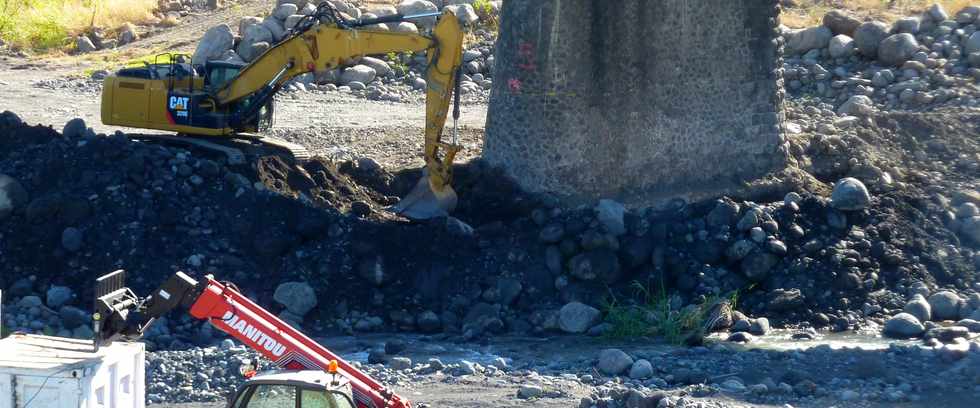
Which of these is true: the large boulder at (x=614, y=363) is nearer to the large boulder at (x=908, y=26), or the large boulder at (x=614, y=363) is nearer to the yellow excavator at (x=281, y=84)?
the yellow excavator at (x=281, y=84)

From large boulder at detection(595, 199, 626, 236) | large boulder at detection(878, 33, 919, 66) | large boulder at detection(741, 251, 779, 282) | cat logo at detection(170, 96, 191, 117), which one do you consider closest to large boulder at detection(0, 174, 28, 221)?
cat logo at detection(170, 96, 191, 117)

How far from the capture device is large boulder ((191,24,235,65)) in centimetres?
2786

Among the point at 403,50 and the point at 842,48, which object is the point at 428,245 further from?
the point at 842,48

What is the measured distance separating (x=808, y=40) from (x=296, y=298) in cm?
1501

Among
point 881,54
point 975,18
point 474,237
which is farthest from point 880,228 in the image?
point 975,18

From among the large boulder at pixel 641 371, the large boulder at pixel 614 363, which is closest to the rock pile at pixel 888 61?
the large boulder at pixel 614 363

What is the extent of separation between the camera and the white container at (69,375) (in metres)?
9.22

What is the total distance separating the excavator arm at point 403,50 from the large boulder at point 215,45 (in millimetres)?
9838

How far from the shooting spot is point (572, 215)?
17625 mm

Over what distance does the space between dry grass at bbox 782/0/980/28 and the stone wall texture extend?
1187 centimetres

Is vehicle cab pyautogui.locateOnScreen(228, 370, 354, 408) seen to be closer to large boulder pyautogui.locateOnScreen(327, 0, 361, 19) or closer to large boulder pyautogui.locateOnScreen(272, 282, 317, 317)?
large boulder pyautogui.locateOnScreen(272, 282, 317, 317)

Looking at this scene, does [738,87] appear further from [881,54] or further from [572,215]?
[881,54]

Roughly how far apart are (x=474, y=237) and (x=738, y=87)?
412cm

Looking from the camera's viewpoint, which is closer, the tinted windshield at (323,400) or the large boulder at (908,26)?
the tinted windshield at (323,400)
